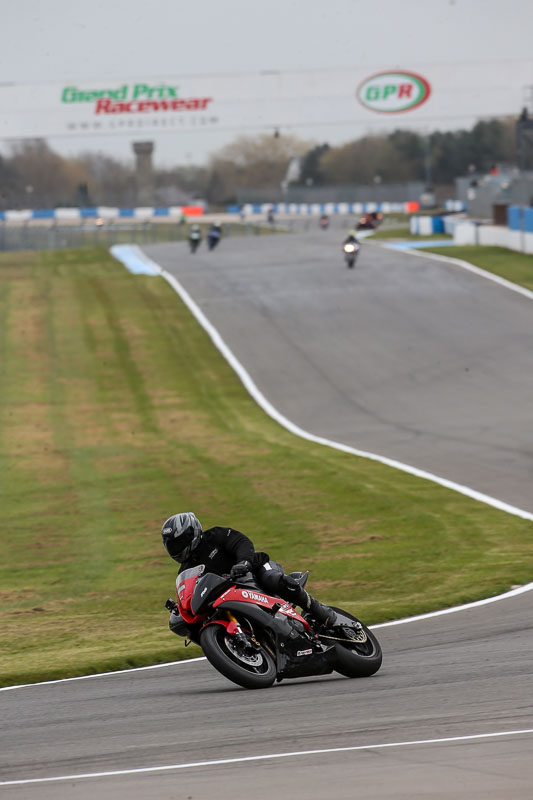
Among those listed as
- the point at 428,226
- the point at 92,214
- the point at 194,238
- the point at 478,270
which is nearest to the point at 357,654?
the point at 478,270

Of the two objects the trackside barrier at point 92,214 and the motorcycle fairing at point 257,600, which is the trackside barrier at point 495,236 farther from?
the motorcycle fairing at point 257,600

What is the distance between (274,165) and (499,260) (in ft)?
304

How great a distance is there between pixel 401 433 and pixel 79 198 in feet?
282

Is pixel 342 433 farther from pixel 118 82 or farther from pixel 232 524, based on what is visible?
pixel 118 82

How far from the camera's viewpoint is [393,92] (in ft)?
212

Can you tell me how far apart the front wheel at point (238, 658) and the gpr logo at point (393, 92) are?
59.5m

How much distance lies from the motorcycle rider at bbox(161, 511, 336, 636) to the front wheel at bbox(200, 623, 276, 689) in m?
0.39

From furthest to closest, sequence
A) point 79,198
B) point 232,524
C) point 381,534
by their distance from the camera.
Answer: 1. point 79,198
2. point 232,524
3. point 381,534

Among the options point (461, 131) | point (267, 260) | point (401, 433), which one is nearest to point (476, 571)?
point (401, 433)

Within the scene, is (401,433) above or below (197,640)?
below

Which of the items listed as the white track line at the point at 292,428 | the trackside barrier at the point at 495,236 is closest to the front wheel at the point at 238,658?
the white track line at the point at 292,428

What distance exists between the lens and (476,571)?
1298 cm

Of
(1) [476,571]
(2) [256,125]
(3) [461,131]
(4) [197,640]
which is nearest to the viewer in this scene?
(4) [197,640]

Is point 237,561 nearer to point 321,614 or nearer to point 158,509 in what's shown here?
point 321,614
